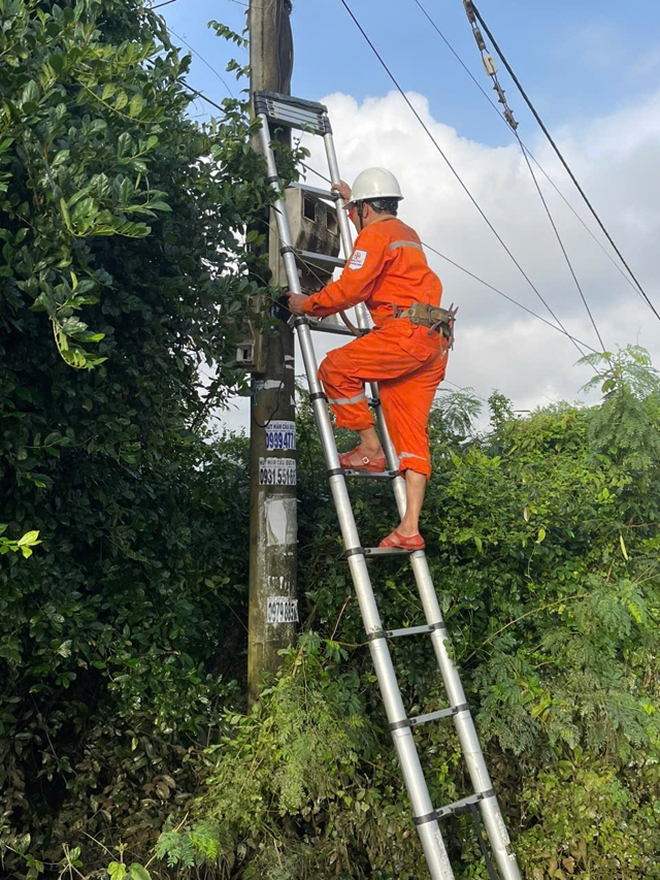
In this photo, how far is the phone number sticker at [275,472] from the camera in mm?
4699

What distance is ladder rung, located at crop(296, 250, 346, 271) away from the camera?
487 cm

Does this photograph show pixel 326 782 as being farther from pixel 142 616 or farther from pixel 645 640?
pixel 645 640

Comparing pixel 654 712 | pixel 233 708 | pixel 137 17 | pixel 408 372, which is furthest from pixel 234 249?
pixel 654 712

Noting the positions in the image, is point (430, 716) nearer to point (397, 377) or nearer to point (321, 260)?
point (397, 377)

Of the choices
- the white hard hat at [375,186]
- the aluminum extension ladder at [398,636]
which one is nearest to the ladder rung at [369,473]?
the aluminum extension ladder at [398,636]

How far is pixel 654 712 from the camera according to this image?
465cm

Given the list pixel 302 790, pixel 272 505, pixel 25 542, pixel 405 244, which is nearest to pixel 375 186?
pixel 405 244

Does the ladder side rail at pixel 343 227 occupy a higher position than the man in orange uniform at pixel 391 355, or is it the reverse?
the ladder side rail at pixel 343 227

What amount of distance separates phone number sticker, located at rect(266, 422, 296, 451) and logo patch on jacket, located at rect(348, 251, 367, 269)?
97 centimetres

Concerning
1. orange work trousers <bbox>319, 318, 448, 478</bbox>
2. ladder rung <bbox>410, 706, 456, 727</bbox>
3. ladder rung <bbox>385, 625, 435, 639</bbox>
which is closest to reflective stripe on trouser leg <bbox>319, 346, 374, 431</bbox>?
orange work trousers <bbox>319, 318, 448, 478</bbox>

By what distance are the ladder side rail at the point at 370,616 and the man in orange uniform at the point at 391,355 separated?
0.12 m

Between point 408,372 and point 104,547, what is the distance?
5.98 feet

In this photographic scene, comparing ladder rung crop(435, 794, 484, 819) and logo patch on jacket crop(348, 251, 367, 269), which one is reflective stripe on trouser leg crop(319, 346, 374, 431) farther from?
ladder rung crop(435, 794, 484, 819)

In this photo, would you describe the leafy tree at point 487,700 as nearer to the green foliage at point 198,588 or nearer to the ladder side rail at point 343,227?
the green foliage at point 198,588
